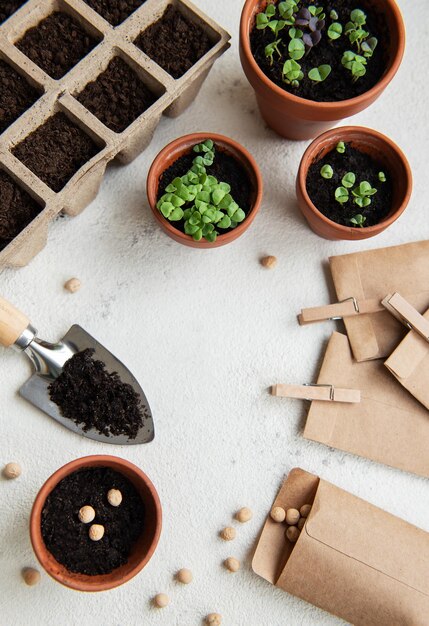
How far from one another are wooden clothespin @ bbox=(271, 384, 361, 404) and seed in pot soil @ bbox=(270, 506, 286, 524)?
0.22m

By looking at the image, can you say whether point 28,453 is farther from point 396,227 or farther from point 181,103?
point 396,227

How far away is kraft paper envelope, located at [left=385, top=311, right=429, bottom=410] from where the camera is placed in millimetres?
1276

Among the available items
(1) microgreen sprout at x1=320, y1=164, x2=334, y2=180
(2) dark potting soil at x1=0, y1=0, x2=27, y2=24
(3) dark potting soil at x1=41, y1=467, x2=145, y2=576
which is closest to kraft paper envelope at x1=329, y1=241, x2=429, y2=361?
(1) microgreen sprout at x1=320, y1=164, x2=334, y2=180

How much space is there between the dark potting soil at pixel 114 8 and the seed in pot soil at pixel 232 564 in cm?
103

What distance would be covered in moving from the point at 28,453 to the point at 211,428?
1.17 feet

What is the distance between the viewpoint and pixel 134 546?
45.9 inches

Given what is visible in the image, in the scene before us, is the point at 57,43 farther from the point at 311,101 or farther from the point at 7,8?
the point at 311,101

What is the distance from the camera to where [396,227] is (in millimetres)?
1358

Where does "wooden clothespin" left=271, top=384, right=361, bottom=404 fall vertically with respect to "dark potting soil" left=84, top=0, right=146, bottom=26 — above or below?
below

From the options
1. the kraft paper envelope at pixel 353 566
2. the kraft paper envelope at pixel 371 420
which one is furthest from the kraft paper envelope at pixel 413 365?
the kraft paper envelope at pixel 353 566

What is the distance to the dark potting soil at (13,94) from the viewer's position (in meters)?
1.16

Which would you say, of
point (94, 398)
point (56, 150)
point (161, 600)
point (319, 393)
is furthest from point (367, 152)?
point (161, 600)

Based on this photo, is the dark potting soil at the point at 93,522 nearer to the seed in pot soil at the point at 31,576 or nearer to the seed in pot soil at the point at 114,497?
the seed in pot soil at the point at 114,497

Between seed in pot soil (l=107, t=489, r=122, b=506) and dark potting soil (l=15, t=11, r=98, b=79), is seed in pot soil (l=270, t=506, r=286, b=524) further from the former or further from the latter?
dark potting soil (l=15, t=11, r=98, b=79)
